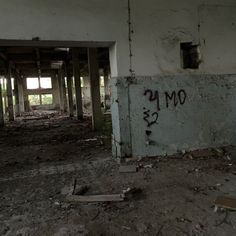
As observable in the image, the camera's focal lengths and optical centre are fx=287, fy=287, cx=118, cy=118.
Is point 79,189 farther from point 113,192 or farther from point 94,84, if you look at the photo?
point 94,84

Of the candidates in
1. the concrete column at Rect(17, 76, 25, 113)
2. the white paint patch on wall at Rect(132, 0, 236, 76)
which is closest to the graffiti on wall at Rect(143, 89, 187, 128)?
the white paint patch on wall at Rect(132, 0, 236, 76)

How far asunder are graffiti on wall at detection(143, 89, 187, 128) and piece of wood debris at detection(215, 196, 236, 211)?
81.6 inches

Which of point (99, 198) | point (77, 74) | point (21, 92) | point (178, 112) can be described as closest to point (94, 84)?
→ point (77, 74)

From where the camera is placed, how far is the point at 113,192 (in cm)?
380

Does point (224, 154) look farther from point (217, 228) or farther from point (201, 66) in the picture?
point (217, 228)

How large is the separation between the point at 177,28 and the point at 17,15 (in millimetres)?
2726

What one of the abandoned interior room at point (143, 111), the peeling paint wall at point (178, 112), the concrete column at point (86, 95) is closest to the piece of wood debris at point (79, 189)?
the abandoned interior room at point (143, 111)

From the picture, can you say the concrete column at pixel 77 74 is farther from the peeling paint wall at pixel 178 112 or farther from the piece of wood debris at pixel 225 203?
the piece of wood debris at pixel 225 203

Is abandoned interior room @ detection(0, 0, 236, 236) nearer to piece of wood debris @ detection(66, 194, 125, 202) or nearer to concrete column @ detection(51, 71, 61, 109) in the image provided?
piece of wood debris @ detection(66, 194, 125, 202)

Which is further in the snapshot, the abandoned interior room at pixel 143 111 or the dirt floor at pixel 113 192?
the abandoned interior room at pixel 143 111

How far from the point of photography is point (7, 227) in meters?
2.98

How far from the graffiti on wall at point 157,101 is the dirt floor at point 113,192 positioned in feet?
2.37

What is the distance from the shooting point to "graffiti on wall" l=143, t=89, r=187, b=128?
201 inches

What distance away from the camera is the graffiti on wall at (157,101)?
5.12 metres
